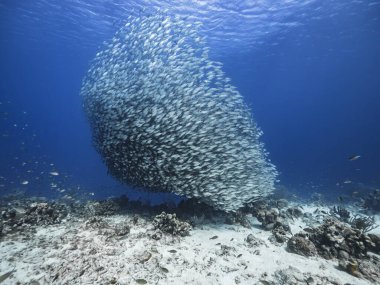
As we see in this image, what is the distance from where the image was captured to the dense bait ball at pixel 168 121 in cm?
773

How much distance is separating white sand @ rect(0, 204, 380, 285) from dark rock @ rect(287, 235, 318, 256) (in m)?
0.18

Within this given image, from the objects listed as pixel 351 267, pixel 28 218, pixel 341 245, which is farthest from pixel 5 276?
pixel 341 245

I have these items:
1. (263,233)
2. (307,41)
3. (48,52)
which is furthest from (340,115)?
(263,233)

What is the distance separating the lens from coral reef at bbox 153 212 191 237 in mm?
6919

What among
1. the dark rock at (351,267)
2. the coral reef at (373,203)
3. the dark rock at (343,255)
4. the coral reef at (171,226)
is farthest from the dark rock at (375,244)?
the coral reef at (373,203)

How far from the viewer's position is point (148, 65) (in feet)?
29.8

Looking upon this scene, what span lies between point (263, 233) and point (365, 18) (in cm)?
2755

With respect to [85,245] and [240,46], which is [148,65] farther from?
[240,46]

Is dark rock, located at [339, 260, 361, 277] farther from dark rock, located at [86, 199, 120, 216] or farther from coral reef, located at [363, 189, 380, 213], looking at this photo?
coral reef, located at [363, 189, 380, 213]

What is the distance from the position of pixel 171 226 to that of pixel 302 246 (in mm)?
3356

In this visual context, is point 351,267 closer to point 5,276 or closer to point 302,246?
point 302,246

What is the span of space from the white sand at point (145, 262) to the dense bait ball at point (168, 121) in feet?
5.67

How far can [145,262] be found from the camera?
17.7ft

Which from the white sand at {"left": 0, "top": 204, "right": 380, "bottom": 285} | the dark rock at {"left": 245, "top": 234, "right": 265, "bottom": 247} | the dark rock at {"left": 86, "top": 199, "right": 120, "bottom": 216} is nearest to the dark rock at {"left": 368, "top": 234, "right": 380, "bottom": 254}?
the white sand at {"left": 0, "top": 204, "right": 380, "bottom": 285}
